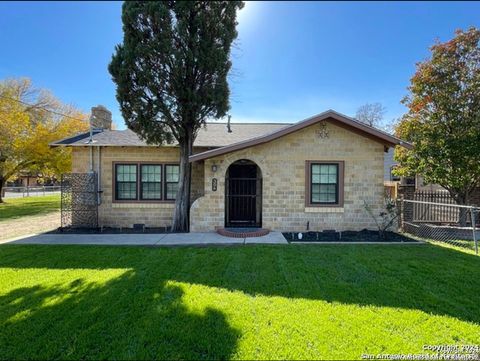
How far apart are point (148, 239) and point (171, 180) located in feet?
10.1

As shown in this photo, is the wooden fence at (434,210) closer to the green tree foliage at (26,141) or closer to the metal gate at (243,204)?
the metal gate at (243,204)

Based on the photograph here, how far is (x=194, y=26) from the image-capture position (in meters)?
9.21

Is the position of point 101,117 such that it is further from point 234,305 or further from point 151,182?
point 234,305

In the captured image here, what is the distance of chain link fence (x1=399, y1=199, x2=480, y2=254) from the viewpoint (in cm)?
920

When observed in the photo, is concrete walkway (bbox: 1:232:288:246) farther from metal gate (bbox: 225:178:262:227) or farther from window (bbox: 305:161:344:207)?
window (bbox: 305:161:344:207)

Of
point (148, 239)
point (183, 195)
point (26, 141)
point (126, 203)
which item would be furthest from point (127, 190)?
point (26, 141)

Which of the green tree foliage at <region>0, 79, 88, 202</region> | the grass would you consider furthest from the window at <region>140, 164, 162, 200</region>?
the green tree foliage at <region>0, 79, 88, 202</region>

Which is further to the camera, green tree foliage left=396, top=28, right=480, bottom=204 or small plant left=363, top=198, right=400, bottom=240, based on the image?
green tree foliage left=396, top=28, right=480, bottom=204

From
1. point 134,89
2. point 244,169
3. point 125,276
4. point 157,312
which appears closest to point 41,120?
point 134,89

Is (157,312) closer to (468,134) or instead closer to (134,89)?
(134,89)

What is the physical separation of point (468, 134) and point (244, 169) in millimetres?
8187

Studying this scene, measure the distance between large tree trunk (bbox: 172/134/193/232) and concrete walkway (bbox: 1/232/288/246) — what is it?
807 mm

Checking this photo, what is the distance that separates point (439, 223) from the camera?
36.3ft

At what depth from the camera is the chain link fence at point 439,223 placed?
30.2 ft
